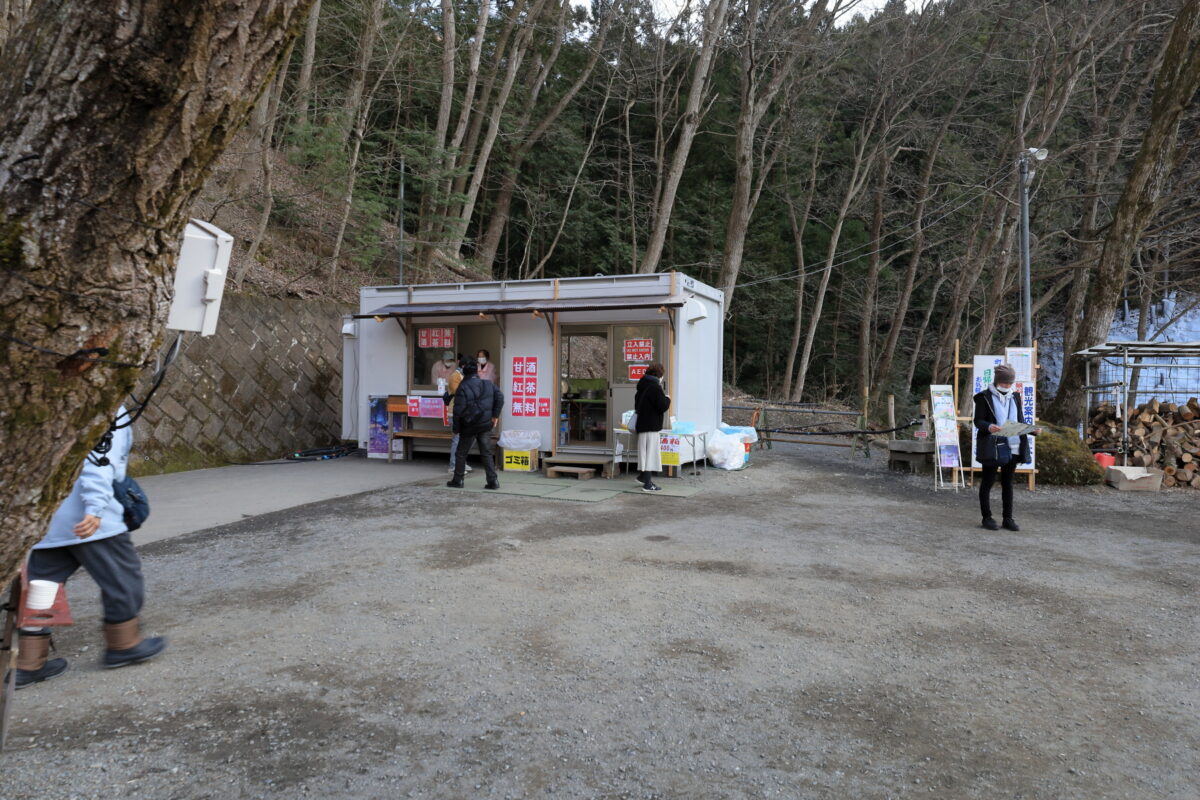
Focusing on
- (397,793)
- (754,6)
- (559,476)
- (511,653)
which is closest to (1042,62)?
(754,6)

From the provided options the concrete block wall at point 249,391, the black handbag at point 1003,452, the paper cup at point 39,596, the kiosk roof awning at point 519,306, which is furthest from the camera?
the concrete block wall at point 249,391

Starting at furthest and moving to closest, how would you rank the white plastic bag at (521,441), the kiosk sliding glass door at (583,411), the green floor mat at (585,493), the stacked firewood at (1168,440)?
the kiosk sliding glass door at (583,411) → the white plastic bag at (521,441) → the stacked firewood at (1168,440) → the green floor mat at (585,493)

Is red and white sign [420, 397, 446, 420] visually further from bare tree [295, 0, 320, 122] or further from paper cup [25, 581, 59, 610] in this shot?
paper cup [25, 581, 59, 610]

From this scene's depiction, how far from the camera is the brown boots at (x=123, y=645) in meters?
3.71

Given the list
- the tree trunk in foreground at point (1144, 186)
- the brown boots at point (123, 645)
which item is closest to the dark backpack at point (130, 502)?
the brown boots at point (123, 645)

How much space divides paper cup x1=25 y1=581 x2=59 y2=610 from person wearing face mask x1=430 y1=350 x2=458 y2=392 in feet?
29.5

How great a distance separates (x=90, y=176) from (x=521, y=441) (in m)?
9.88

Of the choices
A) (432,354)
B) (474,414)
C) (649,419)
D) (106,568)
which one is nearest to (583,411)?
(649,419)

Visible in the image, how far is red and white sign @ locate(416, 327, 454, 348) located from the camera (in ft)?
39.8

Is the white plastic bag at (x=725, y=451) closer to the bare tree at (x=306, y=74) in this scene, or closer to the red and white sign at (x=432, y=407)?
the red and white sign at (x=432, y=407)

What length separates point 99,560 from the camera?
141 inches

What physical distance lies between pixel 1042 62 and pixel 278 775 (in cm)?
2097

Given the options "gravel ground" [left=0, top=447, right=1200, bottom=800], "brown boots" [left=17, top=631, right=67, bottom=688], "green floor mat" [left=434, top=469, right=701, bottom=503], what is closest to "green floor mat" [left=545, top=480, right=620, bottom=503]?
"green floor mat" [left=434, top=469, right=701, bottom=503]

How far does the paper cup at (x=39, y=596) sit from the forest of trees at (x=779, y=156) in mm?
10548
